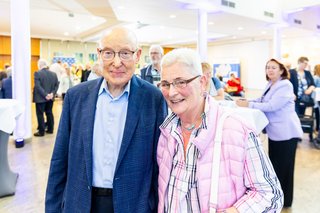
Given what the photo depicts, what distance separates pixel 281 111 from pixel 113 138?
2.18 meters

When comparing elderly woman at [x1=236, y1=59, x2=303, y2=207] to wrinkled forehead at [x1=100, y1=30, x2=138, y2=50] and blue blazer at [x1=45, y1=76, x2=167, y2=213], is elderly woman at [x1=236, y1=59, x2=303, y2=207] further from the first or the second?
wrinkled forehead at [x1=100, y1=30, x2=138, y2=50]

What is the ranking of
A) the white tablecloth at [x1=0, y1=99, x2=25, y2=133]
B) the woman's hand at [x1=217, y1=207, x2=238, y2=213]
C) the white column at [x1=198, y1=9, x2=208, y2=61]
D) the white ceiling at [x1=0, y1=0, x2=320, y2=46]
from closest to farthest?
the woman's hand at [x1=217, y1=207, x2=238, y2=213]
the white tablecloth at [x1=0, y1=99, x2=25, y2=133]
the white ceiling at [x1=0, y1=0, x2=320, y2=46]
the white column at [x1=198, y1=9, x2=208, y2=61]

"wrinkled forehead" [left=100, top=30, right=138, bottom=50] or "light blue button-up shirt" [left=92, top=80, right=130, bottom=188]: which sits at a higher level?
"wrinkled forehead" [left=100, top=30, right=138, bottom=50]

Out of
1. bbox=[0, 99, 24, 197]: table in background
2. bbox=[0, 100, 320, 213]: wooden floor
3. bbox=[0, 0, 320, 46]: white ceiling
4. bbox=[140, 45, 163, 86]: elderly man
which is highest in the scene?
bbox=[0, 0, 320, 46]: white ceiling

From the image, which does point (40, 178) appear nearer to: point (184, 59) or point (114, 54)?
point (114, 54)

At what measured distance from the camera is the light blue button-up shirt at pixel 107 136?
1282 millimetres

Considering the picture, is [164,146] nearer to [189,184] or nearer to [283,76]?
[189,184]

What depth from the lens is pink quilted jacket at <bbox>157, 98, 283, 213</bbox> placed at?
1.14 m

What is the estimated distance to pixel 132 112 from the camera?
1293 millimetres

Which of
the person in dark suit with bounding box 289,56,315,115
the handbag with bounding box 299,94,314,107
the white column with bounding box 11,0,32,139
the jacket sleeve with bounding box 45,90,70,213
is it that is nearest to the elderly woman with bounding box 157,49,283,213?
the jacket sleeve with bounding box 45,90,70,213

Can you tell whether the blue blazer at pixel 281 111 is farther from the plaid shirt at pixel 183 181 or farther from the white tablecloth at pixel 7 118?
the white tablecloth at pixel 7 118

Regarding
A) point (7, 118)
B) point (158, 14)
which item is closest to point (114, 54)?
point (7, 118)

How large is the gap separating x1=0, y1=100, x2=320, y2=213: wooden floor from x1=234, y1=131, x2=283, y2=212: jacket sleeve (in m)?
2.21

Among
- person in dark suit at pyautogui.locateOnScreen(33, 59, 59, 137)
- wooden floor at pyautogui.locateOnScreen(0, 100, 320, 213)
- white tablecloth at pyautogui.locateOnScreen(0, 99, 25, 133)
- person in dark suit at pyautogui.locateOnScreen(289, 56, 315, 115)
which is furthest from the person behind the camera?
person in dark suit at pyautogui.locateOnScreen(33, 59, 59, 137)
